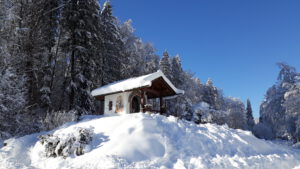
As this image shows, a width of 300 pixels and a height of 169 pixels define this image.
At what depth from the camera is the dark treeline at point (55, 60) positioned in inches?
Result: 586

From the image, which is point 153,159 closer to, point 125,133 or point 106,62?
point 125,133

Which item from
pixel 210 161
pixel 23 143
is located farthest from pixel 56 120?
pixel 210 161

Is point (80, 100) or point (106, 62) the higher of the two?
point (106, 62)

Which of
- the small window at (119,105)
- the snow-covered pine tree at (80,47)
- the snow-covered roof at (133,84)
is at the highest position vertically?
the snow-covered pine tree at (80,47)

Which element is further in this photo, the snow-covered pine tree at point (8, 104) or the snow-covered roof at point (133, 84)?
the snow-covered roof at point (133, 84)

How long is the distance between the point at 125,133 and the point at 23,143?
5.96 meters

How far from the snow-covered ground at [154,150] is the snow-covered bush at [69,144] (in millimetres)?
292

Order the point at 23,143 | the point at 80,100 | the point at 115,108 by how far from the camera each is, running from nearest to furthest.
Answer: the point at 23,143 < the point at 115,108 < the point at 80,100

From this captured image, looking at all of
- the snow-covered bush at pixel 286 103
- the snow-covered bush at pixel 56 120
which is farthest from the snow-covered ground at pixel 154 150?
the snow-covered bush at pixel 286 103

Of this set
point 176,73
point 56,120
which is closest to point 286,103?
point 176,73

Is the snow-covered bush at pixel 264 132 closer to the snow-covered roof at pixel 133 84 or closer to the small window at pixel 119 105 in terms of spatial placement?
the snow-covered roof at pixel 133 84

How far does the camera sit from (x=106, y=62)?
27.1 m

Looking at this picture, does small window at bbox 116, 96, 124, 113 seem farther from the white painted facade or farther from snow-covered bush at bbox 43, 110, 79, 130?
snow-covered bush at bbox 43, 110, 79, 130

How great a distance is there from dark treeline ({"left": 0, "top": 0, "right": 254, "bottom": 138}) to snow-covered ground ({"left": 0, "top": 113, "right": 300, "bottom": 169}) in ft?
9.99
